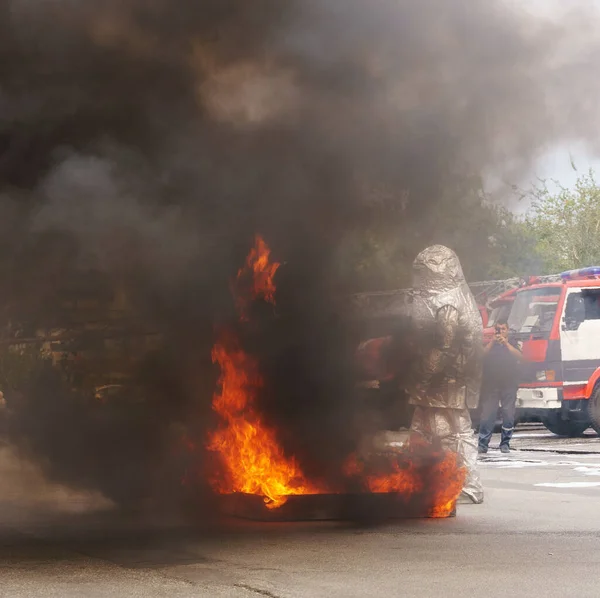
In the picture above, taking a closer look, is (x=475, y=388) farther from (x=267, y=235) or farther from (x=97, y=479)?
(x=97, y=479)

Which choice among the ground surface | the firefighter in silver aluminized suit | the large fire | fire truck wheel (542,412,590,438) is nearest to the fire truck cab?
fire truck wheel (542,412,590,438)

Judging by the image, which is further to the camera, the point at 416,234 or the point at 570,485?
the point at 570,485

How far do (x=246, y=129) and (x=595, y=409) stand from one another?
12701 mm

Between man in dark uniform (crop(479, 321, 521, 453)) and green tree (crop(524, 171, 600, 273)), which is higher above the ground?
green tree (crop(524, 171, 600, 273))

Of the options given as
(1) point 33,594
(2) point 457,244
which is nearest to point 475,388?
(2) point 457,244

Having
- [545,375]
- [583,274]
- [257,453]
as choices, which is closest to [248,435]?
[257,453]

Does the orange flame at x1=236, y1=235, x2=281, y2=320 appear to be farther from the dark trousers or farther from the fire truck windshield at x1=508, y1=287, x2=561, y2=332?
the fire truck windshield at x1=508, y1=287, x2=561, y2=332

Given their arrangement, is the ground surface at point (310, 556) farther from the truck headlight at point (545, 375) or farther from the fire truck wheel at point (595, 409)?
the truck headlight at point (545, 375)

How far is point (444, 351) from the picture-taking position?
982 cm

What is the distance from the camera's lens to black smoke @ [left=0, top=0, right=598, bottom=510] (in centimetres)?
818

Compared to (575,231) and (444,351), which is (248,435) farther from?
(575,231)

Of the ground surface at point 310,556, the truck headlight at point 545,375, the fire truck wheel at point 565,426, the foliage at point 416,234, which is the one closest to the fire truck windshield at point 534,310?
the truck headlight at point 545,375

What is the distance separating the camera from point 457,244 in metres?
10.2

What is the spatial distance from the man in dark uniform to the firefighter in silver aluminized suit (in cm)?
316
